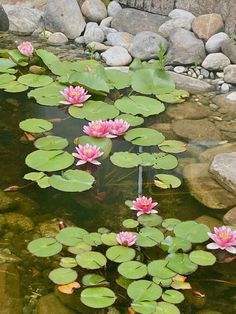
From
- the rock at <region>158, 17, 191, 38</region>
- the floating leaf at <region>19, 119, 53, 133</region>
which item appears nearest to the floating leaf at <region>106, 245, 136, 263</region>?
the floating leaf at <region>19, 119, 53, 133</region>

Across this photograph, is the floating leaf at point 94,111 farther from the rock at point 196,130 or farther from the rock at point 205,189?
the rock at point 205,189

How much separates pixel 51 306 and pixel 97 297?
16 cm

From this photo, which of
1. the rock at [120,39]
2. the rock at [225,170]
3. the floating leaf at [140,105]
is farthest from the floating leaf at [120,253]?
the rock at [120,39]

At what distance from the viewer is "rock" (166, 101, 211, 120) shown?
11.5 feet

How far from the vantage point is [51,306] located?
210cm

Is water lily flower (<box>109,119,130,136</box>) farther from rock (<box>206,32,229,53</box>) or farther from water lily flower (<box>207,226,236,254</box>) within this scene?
rock (<box>206,32,229,53</box>)

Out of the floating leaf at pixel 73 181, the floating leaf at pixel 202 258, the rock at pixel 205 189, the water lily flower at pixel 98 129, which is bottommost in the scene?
the rock at pixel 205 189

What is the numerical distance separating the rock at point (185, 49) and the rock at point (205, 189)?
140 centimetres

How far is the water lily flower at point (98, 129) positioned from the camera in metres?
2.99

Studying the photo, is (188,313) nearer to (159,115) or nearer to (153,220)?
(153,220)

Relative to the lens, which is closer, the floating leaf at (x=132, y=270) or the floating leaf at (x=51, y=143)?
the floating leaf at (x=132, y=270)

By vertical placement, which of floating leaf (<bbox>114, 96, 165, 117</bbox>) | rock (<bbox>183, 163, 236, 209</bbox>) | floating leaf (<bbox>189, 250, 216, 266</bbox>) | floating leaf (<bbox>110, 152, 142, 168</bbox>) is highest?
floating leaf (<bbox>114, 96, 165, 117</bbox>)

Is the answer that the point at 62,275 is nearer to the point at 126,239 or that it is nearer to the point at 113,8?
the point at 126,239

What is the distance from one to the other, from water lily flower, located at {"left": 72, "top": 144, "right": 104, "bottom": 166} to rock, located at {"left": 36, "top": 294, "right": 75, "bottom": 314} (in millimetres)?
821
